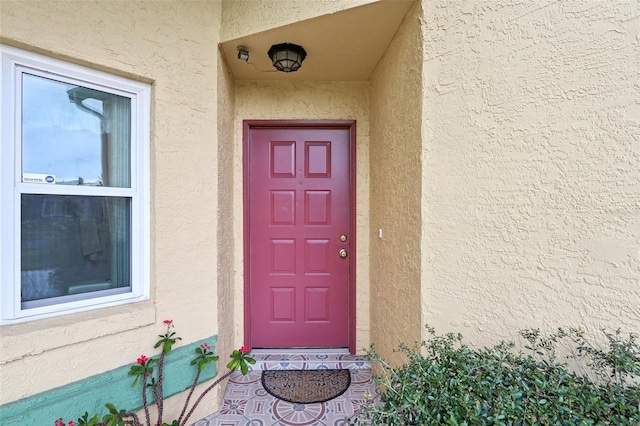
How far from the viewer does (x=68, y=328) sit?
4.83 feet

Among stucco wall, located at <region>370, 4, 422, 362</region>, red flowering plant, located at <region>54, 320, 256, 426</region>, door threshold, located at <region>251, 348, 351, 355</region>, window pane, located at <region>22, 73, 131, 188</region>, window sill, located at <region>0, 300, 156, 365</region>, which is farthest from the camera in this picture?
door threshold, located at <region>251, 348, 351, 355</region>

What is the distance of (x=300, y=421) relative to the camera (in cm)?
198

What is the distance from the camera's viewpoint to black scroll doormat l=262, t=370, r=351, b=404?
86.9 inches

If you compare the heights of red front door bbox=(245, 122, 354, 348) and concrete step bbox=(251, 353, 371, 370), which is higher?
red front door bbox=(245, 122, 354, 348)

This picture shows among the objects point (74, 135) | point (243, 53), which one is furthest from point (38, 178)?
point (243, 53)

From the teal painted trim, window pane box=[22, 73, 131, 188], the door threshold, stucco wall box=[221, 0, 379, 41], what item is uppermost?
stucco wall box=[221, 0, 379, 41]

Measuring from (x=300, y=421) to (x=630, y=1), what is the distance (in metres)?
2.99

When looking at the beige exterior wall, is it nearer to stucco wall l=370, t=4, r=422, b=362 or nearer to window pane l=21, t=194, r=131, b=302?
stucco wall l=370, t=4, r=422, b=362

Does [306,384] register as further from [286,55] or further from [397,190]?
[286,55]

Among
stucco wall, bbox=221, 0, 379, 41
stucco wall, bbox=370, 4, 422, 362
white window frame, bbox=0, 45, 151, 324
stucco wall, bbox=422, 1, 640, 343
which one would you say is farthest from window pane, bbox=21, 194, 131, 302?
stucco wall, bbox=422, 1, 640, 343

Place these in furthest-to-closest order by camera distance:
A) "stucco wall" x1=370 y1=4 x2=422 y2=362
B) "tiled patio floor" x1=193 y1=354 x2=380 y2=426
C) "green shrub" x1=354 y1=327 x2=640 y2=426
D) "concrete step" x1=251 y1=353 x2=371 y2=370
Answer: "concrete step" x1=251 y1=353 x2=371 y2=370 → "tiled patio floor" x1=193 y1=354 x2=380 y2=426 → "stucco wall" x1=370 y1=4 x2=422 y2=362 → "green shrub" x1=354 y1=327 x2=640 y2=426

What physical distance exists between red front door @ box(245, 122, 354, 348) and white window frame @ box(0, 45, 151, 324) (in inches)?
41.1

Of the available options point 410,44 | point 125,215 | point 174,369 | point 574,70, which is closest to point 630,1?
point 574,70

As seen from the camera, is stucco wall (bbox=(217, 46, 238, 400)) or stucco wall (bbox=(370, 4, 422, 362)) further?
stucco wall (bbox=(217, 46, 238, 400))
